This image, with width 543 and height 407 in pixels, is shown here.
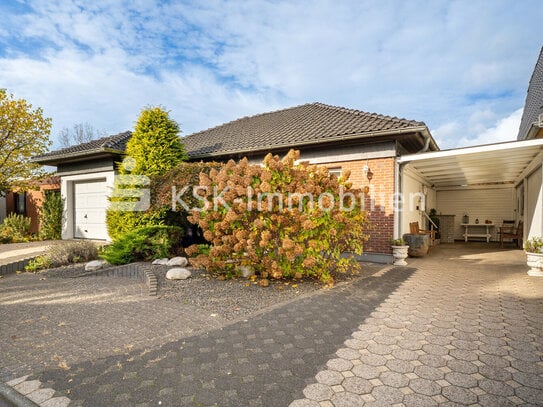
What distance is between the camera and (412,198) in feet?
35.9

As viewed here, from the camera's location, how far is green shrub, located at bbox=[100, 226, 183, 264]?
7.39 m

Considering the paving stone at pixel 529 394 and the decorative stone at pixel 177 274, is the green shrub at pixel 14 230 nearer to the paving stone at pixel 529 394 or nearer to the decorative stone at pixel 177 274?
the decorative stone at pixel 177 274

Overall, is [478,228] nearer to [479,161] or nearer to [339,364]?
[479,161]

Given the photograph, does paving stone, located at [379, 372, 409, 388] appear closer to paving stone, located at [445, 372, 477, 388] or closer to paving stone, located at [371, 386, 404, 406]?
paving stone, located at [371, 386, 404, 406]

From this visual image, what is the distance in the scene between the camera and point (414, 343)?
11.0 ft

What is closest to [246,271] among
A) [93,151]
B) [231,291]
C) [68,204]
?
[231,291]

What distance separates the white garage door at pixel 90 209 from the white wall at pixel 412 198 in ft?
35.5

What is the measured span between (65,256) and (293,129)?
25.6ft

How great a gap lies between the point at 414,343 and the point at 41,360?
12.8ft

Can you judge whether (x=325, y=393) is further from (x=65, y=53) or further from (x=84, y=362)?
(x=65, y=53)

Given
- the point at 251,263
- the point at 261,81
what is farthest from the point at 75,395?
the point at 261,81

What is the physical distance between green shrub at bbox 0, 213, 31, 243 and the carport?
14.1 m

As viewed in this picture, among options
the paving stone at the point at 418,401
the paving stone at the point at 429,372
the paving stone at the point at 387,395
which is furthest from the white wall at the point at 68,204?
the paving stone at the point at 418,401

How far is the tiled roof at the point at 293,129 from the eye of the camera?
8.52 meters
